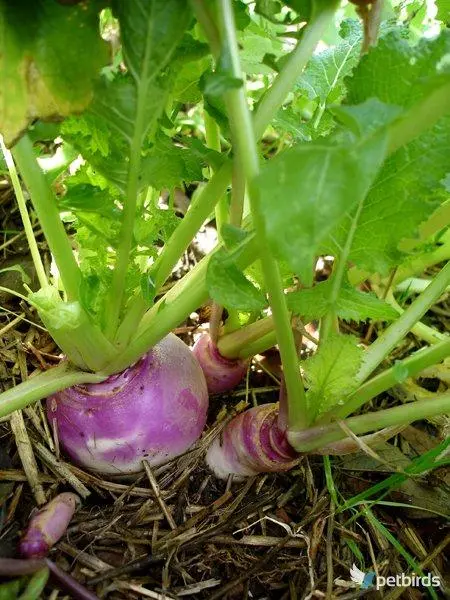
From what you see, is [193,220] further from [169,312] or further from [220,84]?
[220,84]

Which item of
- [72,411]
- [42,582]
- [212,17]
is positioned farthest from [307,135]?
[42,582]

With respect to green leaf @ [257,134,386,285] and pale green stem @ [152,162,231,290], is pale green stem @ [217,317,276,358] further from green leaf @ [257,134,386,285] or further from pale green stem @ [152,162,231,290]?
green leaf @ [257,134,386,285]

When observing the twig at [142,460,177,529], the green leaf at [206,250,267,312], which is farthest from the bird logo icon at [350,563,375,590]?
the green leaf at [206,250,267,312]

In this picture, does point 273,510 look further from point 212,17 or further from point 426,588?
point 212,17

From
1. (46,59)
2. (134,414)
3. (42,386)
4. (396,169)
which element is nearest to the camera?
(46,59)

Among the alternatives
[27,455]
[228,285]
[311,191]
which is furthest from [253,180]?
[27,455]

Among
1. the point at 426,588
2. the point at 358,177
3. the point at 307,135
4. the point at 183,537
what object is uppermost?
the point at 358,177
